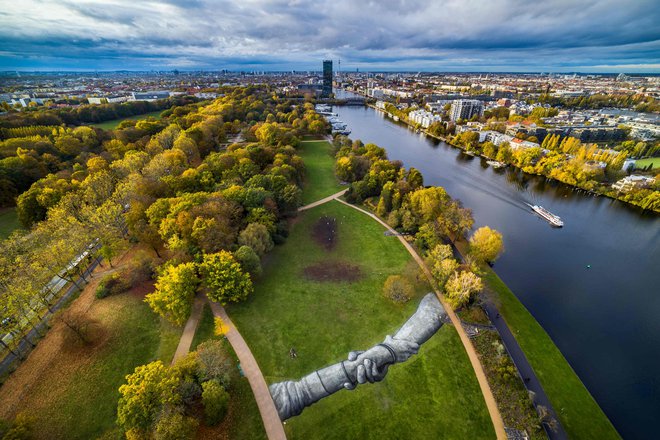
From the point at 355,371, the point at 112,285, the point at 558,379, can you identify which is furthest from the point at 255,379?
the point at 558,379

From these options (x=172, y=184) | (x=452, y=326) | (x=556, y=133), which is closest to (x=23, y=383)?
(x=172, y=184)

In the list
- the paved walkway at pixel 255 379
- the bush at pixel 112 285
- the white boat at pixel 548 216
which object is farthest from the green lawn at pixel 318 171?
the white boat at pixel 548 216

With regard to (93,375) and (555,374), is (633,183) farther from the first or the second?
(93,375)

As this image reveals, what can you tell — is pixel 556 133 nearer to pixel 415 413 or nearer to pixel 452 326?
pixel 452 326

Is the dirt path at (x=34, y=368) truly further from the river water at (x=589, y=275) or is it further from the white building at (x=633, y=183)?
the white building at (x=633, y=183)

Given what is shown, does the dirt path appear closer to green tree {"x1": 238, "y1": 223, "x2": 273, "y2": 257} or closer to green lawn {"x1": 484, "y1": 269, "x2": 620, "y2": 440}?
green tree {"x1": 238, "y1": 223, "x2": 273, "y2": 257}
